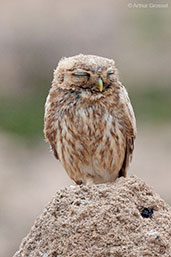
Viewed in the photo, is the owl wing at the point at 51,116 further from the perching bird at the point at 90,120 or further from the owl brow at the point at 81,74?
the owl brow at the point at 81,74

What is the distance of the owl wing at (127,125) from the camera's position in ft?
30.8

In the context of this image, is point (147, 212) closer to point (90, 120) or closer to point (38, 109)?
point (90, 120)

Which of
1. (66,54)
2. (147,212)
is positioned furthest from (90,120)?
(66,54)

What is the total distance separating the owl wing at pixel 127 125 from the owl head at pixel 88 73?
0.28 meters

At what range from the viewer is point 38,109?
24.0 m

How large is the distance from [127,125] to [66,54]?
566 inches

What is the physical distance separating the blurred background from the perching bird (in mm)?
11488

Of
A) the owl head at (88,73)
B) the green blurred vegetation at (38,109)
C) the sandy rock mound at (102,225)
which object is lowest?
the green blurred vegetation at (38,109)

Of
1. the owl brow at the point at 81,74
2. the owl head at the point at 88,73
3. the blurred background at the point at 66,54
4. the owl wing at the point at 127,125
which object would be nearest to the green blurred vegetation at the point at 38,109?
the blurred background at the point at 66,54

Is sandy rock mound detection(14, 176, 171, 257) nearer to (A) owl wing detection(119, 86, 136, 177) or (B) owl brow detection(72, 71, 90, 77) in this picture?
(B) owl brow detection(72, 71, 90, 77)

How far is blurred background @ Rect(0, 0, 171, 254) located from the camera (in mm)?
22391

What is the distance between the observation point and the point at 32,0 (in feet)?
89.4

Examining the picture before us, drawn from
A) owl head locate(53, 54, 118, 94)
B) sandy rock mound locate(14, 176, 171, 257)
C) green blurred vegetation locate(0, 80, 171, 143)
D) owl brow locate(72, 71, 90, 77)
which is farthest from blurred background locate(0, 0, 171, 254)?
sandy rock mound locate(14, 176, 171, 257)

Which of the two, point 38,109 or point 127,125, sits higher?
point 127,125
